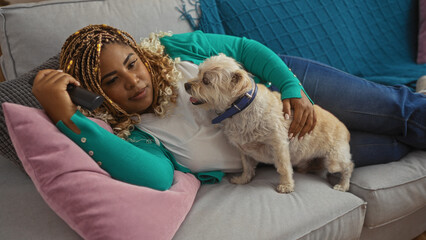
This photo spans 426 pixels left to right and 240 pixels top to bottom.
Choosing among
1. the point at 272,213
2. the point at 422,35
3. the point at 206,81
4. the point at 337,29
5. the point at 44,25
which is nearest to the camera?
the point at 272,213

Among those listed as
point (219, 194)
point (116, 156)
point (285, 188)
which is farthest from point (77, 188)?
point (285, 188)

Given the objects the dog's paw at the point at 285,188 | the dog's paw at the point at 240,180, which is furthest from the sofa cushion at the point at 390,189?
the dog's paw at the point at 240,180

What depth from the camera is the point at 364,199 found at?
4.38ft

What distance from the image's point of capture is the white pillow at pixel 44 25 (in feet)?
4.73

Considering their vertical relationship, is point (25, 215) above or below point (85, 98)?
below

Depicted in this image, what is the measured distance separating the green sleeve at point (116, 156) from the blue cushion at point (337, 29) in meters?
1.06

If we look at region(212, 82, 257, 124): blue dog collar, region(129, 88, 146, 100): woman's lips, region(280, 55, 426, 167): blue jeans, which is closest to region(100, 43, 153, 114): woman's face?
region(129, 88, 146, 100): woman's lips

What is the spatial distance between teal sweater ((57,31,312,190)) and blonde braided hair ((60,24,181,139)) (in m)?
0.09

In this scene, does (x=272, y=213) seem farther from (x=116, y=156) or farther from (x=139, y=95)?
(x=139, y=95)

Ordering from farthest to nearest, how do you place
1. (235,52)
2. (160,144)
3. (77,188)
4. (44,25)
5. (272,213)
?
1. (235,52)
2. (44,25)
3. (160,144)
4. (272,213)
5. (77,188)

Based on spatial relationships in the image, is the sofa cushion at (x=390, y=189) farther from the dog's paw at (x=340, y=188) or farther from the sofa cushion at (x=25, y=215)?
the sofa cushion at (x=25, y=215)

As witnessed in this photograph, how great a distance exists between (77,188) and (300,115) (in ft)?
3.19

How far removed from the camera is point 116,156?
1.05 m

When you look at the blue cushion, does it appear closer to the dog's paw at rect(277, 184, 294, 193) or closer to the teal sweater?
the teal sweater
